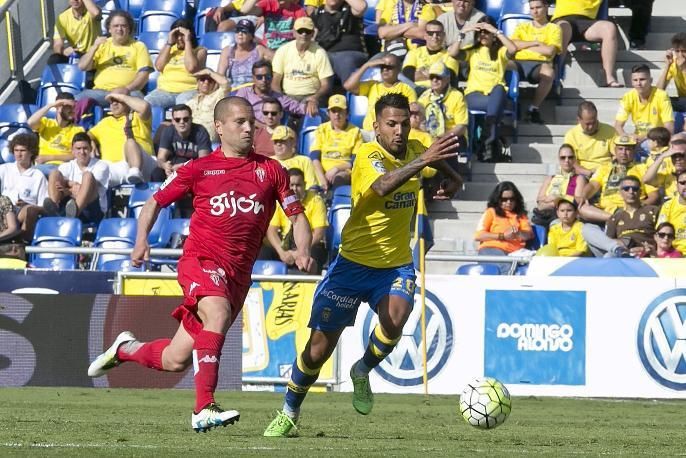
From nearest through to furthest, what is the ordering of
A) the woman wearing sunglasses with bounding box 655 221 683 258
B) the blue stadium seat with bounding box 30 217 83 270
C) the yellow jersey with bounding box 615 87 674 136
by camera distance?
the woman wearing sunglasses with bounding box 655 221 683 258, the blue stadium seat with bounding box 30 217 83 270, the yellow jersey with bounding box 615 87 674 136

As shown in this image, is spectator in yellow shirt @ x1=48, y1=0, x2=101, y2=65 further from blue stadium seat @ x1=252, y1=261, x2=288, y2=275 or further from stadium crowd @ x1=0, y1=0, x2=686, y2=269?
blue stadium seat @ x1=252, y1=261, x2=288, y2=275

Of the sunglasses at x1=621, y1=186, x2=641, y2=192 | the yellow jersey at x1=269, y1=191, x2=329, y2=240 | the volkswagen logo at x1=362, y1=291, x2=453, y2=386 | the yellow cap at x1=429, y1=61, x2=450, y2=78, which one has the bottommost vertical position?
the volkswagen logo at x1=362, y1=291, x2=453, y2=386

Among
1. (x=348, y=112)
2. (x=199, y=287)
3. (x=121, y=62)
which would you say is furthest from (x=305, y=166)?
(x=199, y=287)

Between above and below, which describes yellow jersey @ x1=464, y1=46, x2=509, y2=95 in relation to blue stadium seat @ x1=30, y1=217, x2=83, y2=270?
above

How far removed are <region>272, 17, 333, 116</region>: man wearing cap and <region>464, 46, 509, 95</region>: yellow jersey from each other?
214 cm

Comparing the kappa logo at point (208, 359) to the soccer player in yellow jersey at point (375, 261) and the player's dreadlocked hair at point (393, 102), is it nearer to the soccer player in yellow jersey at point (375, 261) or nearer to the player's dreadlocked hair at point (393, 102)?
the soccer player in yellow jersey at point (375, 261)

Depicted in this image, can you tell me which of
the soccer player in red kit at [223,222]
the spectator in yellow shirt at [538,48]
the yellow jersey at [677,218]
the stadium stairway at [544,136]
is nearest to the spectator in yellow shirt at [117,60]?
the stadium stairway at [544,136]

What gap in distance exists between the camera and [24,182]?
18609mm

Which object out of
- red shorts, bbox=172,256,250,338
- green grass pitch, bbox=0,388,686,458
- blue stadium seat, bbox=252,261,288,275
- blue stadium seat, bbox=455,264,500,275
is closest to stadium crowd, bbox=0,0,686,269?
blue stadium seat, bbox=252,261,288,275

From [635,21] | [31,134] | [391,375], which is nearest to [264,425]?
[391,375]

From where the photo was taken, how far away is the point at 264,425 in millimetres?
10391

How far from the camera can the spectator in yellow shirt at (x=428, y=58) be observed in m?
19.3

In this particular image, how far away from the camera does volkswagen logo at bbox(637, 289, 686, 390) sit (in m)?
14.9

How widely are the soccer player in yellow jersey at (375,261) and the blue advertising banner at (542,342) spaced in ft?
18.3
